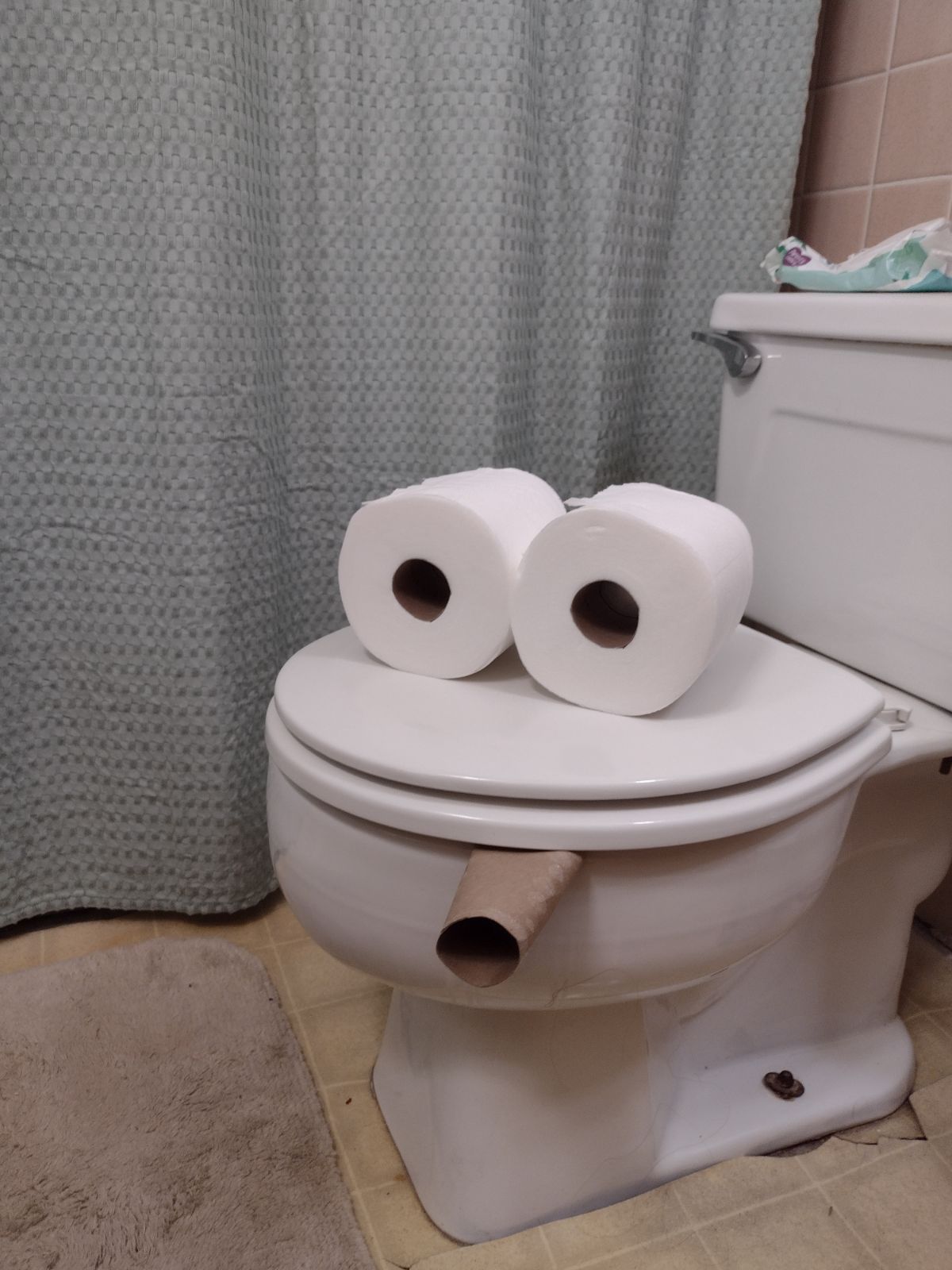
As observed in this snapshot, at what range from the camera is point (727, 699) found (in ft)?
2.08

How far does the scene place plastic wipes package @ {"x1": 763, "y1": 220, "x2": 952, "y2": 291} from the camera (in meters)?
0.70

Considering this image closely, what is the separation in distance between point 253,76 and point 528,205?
0.26m

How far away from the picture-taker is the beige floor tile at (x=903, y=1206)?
2.31 ft

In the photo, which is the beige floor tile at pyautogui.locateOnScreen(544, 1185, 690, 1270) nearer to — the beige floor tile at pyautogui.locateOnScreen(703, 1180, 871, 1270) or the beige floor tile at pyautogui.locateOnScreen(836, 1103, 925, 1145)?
the beige floor tile at pyautogui.locateOnScreen(703, 1180, 871, 1270)

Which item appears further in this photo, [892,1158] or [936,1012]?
[936,1012]

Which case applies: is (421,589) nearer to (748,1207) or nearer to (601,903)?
(601,903)

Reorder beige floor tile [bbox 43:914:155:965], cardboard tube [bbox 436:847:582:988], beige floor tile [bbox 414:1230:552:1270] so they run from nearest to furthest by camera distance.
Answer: cardboard tube [bbox 436:847:582:988] < beige floor tile [bbox 414:1230:552:1270] < beige floor tile [bbox 43:914:155:965]

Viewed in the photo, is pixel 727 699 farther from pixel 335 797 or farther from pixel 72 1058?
pixel 72 1058

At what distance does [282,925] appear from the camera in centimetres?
106

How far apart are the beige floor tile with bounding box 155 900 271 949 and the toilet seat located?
0.47 meters

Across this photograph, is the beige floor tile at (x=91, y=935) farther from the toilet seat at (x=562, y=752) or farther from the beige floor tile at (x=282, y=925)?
the toilet seat at (x=562, y=752)

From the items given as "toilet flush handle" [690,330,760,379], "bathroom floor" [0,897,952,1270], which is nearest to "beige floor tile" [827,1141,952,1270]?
"bathroom floor" [0,897,952,1270]

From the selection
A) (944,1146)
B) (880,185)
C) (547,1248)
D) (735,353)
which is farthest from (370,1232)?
(880,185)

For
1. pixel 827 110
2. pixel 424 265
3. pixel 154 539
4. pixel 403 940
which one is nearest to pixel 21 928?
pixel 154 539
